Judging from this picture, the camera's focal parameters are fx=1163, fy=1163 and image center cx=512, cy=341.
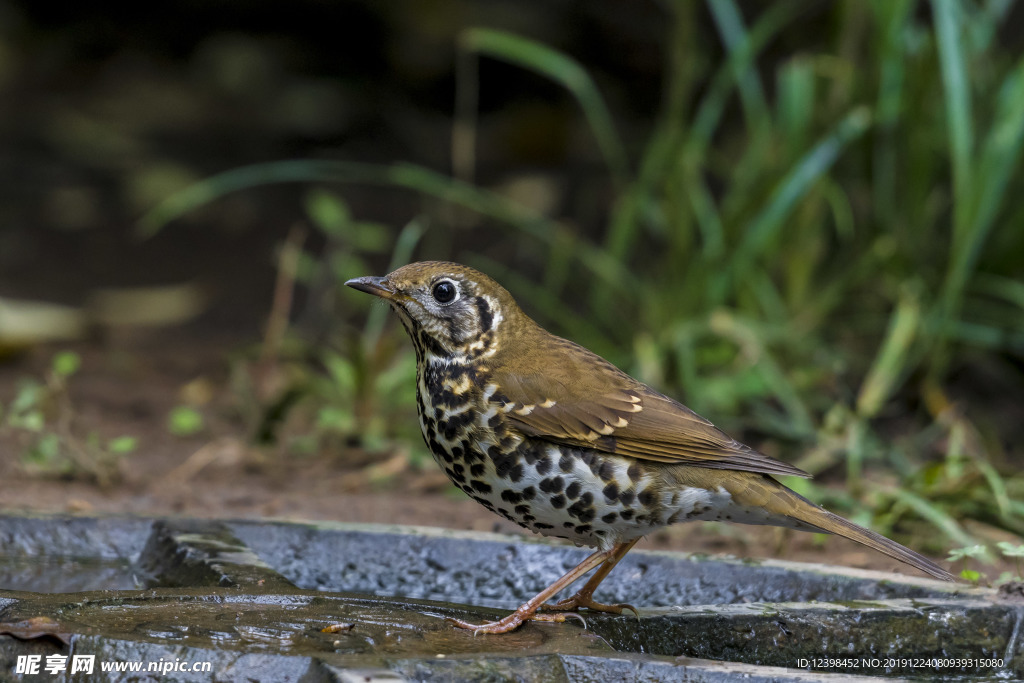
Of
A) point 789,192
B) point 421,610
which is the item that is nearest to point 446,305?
point 421,610

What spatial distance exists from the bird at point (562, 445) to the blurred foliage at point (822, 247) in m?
1.94

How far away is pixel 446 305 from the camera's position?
295 centimetres

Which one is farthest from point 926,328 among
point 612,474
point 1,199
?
point 1,199

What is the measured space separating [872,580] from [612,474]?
0.70 m

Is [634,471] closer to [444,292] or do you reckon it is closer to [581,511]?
[581,511]

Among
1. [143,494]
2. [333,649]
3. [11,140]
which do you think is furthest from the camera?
[11,140]

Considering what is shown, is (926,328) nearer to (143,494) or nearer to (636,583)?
(636,583)

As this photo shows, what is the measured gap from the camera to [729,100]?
28.1 feet

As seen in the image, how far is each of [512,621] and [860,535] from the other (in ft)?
2.80

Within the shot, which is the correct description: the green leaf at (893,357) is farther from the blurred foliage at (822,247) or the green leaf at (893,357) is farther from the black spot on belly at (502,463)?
the black spot on belly at (502,463)

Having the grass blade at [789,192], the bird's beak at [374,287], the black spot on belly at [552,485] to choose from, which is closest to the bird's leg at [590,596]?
the black spot on belly at [552,485]

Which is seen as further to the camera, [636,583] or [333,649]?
[636,583]

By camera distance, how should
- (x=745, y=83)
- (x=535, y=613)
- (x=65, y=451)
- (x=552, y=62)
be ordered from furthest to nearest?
(x=745, y=83) < (x=552, y=62) < (x=65, y=451) < (x=535, y=613)

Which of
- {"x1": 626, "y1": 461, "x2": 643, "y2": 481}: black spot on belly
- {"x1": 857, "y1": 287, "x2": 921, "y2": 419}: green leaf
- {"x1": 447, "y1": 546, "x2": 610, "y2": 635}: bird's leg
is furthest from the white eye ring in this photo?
{"x1": 857, "y1": 287, "x2": 921, "y2": 419}: green leaf
